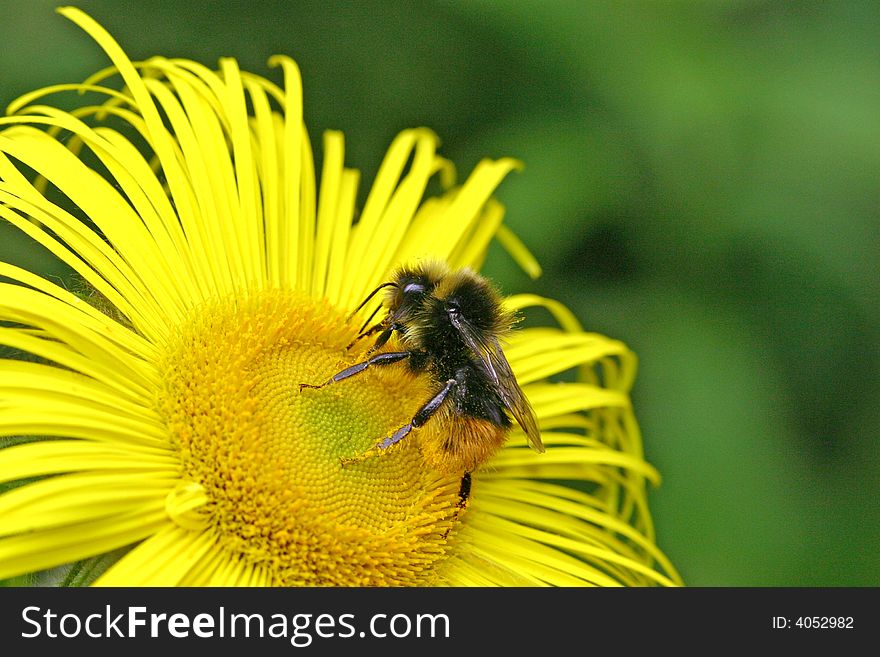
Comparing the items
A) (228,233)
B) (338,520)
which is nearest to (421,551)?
(338,520)

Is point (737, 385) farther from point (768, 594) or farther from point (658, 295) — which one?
point (768, 594)

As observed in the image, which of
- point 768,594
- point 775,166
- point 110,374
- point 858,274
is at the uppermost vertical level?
point 775,166

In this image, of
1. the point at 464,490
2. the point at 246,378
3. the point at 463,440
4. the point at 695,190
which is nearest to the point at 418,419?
the point at 463,440

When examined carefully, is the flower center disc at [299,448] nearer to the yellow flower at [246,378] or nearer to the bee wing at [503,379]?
the yellow flower at [246,378]

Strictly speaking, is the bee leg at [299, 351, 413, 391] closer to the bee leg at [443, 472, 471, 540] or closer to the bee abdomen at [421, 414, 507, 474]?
the bee abdomen at [421, 414, 507, 474]

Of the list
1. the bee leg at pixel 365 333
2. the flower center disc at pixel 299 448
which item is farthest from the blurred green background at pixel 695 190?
the flower center disc at pixel 299 448

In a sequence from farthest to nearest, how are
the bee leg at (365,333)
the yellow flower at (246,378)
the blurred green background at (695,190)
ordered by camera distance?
the blurred green background at (695,190)
the bee leg at (365,333)
the yellow flower at (246,378)
